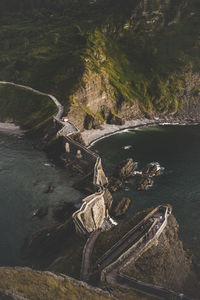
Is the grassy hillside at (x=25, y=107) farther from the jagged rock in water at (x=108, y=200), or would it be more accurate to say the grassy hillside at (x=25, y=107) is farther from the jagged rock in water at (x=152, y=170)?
the jagged rock in water at (x=108, y=200)

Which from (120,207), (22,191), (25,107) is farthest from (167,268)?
(25,107)

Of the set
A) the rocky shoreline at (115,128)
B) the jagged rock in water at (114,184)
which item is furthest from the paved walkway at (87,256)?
the rocky shoreline at (115,128)

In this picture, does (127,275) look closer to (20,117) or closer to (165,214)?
(165,214)

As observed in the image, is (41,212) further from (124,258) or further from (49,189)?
(124,258)

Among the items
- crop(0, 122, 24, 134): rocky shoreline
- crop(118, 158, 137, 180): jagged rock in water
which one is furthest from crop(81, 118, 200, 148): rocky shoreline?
crop(0, 122, 24, 134): rocky shoreline

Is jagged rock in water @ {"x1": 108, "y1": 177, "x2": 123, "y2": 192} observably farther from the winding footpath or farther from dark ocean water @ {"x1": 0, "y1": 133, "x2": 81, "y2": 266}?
the winding footpath
